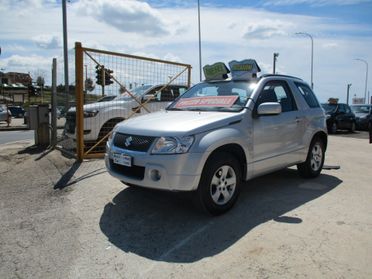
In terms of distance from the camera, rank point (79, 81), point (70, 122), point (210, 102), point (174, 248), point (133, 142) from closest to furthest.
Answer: point (174, 248) < point (133, 142) < point (210, 102) < point (79, 81) < point (70, 122)

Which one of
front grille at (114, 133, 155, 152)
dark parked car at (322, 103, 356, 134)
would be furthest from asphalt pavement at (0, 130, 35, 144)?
dark parked car at (322, 103, 356, 134)

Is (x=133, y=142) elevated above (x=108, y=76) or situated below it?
below

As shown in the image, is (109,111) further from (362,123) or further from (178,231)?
(362,123)

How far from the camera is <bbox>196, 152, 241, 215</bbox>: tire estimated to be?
4395 millimetres

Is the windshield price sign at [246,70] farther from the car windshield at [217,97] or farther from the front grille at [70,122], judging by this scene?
the front grille at [70,122]

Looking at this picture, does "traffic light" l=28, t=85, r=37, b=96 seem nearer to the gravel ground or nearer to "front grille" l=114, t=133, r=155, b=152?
the gravel ground

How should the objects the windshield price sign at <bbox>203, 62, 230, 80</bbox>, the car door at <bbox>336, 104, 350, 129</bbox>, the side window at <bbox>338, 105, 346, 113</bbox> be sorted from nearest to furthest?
the windshield price sign at <bbox>203, 62, 230, 80</bbox> < the car door at <bbox>336, 104, 350, 129</bbox> < the side window at <bbox>338, 105, 346, 113</bbox>

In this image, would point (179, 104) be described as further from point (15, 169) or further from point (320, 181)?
point (15, 169)

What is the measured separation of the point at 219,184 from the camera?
4.63 meters

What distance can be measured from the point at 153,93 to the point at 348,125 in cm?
1442

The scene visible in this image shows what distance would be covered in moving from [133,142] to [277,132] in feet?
7.35

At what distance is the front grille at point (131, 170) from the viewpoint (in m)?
4.42

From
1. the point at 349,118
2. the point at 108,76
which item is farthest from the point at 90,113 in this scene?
the point at 349,118

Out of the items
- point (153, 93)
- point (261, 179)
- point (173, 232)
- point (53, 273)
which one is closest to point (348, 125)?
point (153, 93)
